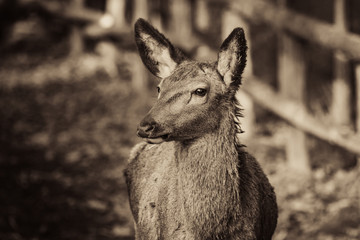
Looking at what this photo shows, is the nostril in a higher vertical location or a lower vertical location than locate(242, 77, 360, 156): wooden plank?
higher

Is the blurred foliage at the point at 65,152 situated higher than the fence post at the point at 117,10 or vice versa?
the fence post at the point at 117,10

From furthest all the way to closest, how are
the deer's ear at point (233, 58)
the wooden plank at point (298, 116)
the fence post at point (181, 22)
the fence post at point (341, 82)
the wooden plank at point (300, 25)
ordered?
the fence post at point (181, 22), the fence post at point (341, 82), the wooden plank at point (298, 116), the wooden plank at point (300, 25), the deer's ear at point (233, 58)

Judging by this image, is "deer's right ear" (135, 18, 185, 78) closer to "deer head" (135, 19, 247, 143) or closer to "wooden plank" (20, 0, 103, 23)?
"deer head" (135, 19, 247, 143)

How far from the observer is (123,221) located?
674 cm

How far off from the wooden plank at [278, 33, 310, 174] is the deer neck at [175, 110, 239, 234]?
13.1 ft

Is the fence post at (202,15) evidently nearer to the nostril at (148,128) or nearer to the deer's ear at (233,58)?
the deer's ear at (233,58)

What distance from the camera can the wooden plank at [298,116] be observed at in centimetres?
649

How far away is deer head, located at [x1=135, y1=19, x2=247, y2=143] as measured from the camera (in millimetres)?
3713

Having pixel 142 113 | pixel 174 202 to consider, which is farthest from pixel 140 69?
pixel 174 202

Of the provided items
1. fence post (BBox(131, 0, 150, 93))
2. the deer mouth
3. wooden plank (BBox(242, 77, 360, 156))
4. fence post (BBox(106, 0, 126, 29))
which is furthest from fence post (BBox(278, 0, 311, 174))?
fence post (BBox(106, 0, 126, 29))

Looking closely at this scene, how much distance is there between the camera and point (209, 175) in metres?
3.81

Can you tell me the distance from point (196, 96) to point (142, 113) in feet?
22.5

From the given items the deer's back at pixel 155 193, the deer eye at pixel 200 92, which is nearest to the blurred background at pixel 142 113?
the deer's back at pixel 155 193

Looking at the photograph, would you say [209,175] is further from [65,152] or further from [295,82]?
[65,152]
